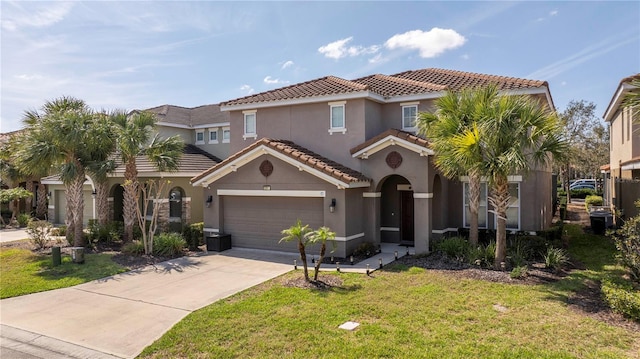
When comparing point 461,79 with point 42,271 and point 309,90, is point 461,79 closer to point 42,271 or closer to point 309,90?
point 309,90

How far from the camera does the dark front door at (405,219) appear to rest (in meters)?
18.7

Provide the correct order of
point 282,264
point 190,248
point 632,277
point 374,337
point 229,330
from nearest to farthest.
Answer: point 374,337 < point 229,330 < point 632,277 < point 282,264 < point 190,248

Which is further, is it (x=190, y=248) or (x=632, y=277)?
(x=190, y=248)

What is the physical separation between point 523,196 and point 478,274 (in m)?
5.87

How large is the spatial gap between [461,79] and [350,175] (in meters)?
7.86

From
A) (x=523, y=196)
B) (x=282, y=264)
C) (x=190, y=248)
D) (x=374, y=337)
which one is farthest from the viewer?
(x=190, y=248)

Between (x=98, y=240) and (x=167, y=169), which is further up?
(x=167, y=169)

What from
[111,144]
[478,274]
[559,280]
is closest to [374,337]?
[478,274]

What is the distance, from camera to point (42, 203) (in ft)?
100

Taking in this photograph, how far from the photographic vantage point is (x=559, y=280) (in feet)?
39.2

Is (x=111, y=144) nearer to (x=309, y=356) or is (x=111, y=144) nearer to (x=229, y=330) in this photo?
(x=229, y=330)

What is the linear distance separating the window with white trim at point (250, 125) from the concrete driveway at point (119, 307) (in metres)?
7.05

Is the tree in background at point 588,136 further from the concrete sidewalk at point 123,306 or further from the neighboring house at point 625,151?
the concrete sidewalk at point 123,306

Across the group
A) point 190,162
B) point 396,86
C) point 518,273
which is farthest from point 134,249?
point 518,273
